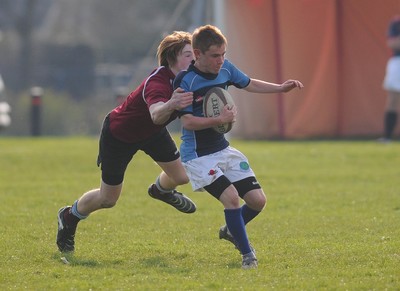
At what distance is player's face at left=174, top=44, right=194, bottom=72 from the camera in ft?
21.0

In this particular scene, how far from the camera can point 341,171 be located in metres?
12.2

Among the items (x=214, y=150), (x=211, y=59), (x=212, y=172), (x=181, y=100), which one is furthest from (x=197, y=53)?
(x=212, y=172)

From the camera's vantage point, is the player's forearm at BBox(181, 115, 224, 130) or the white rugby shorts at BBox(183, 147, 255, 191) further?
the white rugby shorts at BBox(183, 147, 255, 191)

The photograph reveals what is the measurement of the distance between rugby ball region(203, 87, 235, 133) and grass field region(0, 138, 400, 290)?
96 cm

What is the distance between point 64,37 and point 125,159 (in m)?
19.7

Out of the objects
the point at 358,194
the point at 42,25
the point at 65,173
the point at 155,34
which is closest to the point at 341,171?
the point at 358,194

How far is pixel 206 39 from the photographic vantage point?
19.9 ft

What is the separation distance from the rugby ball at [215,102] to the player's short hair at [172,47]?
0.42 m

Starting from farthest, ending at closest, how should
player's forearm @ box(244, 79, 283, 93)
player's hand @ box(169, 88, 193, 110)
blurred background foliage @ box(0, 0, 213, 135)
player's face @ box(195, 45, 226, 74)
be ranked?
blurred background foliage @ box(0, 0, 213, 135), player's forearm @ box(244, 79, 283, 93), player's face @ box(195, 45, 226, 74), player's hand @ box(169, 88, 193, 110)

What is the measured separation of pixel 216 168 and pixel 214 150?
149 millimetres

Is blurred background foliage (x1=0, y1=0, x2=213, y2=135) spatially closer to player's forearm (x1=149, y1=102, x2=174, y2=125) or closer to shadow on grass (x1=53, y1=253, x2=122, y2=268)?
shadow on grass (x1=53, y1=253, x2=122, y2=268)

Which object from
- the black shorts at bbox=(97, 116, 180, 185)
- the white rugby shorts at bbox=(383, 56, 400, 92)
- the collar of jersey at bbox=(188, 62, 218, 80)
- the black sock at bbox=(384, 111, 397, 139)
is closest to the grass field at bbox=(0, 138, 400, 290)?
the black shorts at bbox=(97, 116, 180, 185)

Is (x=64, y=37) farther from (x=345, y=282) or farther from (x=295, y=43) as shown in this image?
(x=345, y=282)

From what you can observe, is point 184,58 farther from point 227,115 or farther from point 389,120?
point 389,120
